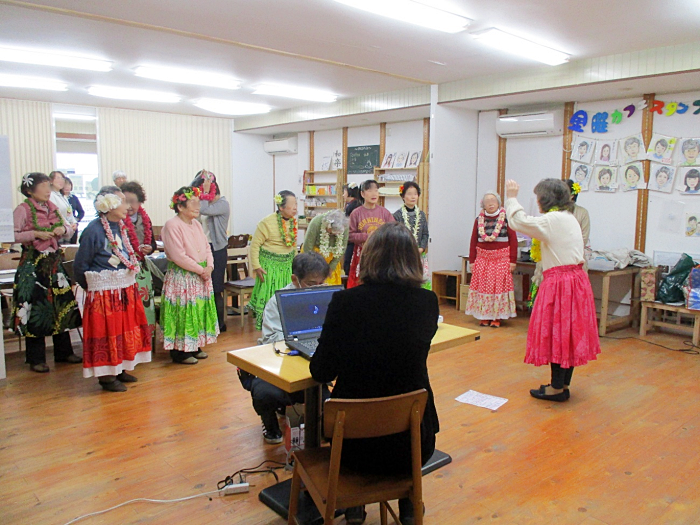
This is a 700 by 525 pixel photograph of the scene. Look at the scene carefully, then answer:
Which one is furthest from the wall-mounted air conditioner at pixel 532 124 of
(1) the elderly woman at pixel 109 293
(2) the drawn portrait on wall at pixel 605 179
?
(1) the elderly woman at pixel 109 293

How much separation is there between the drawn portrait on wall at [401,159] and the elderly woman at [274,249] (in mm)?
3595

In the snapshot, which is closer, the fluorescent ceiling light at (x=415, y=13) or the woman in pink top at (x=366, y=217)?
the fluorescent ceiling light at (x=415, y=13)

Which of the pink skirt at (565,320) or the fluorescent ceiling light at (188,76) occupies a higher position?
the fluorescent ceiling light at (188,76)

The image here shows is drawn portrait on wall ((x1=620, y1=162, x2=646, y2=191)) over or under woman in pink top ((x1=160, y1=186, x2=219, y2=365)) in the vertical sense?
over

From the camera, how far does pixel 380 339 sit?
189 centimetres

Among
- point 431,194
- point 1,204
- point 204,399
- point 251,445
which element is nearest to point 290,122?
point 431,194

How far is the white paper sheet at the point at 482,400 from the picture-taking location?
385cm

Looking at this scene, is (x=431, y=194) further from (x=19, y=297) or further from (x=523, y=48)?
(x=19, y=297)

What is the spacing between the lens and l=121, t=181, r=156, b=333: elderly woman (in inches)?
183

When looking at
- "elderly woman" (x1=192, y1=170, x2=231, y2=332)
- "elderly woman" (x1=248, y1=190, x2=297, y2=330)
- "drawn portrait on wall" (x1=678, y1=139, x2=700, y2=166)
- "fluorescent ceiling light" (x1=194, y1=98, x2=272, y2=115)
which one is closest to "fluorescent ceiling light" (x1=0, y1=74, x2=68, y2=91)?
"fluorescent ceiling light" (x1=194, y1=98, x2=272, y2=115)

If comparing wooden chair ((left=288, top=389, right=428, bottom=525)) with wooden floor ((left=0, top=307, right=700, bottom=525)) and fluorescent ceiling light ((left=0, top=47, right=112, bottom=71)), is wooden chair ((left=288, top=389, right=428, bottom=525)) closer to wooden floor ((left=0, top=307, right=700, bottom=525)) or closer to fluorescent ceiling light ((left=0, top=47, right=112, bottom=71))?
wooden floor ((left=0, top=307, right=700, bottom=525))

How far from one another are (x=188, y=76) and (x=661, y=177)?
5.57m

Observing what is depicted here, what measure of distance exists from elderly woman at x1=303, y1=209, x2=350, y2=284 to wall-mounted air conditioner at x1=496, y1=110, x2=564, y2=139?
302 centimetres

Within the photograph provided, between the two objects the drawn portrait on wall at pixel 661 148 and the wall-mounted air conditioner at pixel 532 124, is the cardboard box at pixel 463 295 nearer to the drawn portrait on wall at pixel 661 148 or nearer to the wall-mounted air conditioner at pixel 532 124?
the wall-mounted air conditioner at pixel 532 124
